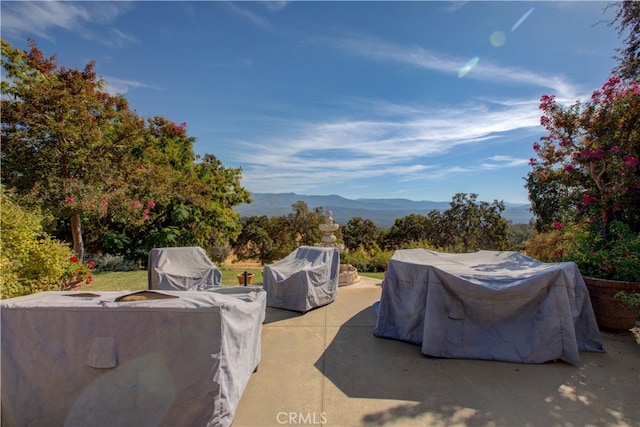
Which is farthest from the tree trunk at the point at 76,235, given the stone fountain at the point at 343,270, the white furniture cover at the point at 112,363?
the white furniture cover at the point at 112,363

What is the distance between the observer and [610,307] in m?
4.22

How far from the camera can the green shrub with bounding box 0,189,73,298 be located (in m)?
3.40

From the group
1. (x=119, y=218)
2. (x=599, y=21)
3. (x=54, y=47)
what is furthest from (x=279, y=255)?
(x=599, y=21)

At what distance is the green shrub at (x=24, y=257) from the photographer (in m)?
3.40

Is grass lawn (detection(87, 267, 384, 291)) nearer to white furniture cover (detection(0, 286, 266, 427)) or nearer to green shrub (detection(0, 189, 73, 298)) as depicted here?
green shrub (detection(0, 189, 73, 298))

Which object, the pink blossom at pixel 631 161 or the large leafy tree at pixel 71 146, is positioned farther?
the large leafy tree at pixel 71 146

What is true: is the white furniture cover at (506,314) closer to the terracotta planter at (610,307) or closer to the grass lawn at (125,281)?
the terracotta planter at (610,307)

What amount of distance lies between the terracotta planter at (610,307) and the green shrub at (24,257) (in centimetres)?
733

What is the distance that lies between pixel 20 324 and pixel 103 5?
5.40 m

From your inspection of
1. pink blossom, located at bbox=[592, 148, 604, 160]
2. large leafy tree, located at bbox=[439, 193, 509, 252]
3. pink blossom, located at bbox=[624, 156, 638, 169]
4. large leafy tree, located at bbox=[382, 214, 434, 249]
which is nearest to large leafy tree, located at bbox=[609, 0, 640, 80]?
pink blossom, located at bbox=[592, 148, 604, 160]

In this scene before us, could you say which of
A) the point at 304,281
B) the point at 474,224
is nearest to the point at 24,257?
the point at 304,281

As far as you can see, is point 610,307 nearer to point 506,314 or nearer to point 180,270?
point 506,314

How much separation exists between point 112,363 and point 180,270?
372 centimetres

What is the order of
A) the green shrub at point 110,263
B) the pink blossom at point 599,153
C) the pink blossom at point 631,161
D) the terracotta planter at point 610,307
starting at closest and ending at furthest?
the terracotta planter at point 610,307, the pink blossom at point 631,161, the pink blossom at point 599,153, the green shrub at point 110,263
